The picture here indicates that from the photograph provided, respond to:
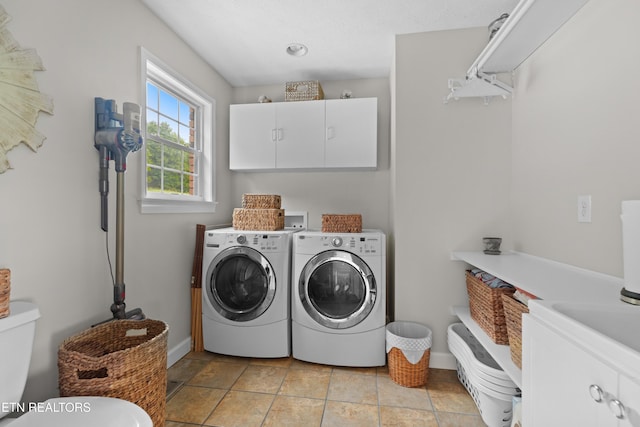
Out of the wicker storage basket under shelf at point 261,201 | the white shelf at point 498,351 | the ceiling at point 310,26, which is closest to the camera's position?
the white shelf at point 498,351

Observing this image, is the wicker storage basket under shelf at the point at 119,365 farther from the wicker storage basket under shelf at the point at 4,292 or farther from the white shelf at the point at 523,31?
the white shelf at the point at 523,31

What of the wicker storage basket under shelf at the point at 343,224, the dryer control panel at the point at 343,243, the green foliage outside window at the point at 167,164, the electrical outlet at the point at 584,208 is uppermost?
the green foliage outside window at the point at 167,164

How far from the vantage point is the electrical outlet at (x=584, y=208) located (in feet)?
4.54

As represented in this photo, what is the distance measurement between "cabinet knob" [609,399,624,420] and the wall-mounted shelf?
59.8 inches

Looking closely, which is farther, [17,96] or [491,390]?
[491,390]

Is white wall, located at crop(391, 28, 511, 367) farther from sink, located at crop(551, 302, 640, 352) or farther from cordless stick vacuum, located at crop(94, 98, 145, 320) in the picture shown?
cordless stick vacuum, located at crop(94, 98, 145, 320)

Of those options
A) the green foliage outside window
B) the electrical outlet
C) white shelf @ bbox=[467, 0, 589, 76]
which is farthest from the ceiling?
the electrical outlet

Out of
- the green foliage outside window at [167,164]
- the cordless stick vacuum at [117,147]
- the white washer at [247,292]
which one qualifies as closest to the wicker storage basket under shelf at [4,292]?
the cordless stick vacuum at [117,147]

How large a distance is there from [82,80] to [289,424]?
2.09m

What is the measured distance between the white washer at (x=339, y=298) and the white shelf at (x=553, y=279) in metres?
0.68

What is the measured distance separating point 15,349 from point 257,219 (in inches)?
61.3

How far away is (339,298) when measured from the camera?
2.25 m

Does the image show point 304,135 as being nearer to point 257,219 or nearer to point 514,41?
point 257,219

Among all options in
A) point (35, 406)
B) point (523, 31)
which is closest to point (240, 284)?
point (35, 406)
